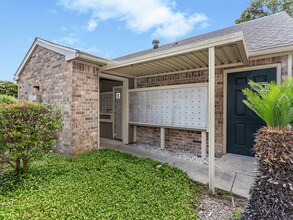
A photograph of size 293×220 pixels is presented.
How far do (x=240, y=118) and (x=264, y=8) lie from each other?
12.8m

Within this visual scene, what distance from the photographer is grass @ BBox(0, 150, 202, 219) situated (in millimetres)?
2238

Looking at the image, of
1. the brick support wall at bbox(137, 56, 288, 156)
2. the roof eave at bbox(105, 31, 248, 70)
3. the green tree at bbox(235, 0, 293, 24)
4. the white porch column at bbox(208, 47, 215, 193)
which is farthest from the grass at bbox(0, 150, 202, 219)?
the green tree at bbox(235, 0, 293, 24)

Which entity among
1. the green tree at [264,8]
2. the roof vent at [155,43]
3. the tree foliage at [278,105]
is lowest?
the tree foliage at [278,105]

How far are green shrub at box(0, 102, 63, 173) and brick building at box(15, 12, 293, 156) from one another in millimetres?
1147

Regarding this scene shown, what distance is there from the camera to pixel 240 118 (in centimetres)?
468

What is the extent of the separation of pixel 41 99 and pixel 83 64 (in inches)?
85.0

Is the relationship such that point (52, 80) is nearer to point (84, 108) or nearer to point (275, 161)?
point (84, 108)

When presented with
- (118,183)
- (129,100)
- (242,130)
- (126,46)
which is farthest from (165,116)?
(126,46)

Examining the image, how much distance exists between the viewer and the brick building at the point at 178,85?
4098 mm

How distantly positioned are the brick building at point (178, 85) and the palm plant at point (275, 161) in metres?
1.61

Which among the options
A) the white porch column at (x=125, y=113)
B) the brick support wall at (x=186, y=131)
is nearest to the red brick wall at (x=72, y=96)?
the white porch column at (x=125, y=113)

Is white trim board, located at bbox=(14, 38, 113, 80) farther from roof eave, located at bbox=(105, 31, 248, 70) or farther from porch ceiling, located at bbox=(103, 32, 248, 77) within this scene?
roof eave, located at bbox=(105, 31, 248, 70)

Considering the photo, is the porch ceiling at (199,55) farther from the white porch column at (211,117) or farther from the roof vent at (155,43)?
the roof vent at (155,43)

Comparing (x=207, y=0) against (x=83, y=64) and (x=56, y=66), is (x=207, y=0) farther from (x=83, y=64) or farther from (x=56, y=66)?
(x=56, y=66)
